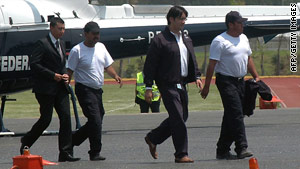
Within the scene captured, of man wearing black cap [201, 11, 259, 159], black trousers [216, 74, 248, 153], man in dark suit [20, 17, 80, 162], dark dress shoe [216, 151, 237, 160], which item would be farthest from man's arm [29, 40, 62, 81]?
dark dress shoe [216, 151, 237, 160]

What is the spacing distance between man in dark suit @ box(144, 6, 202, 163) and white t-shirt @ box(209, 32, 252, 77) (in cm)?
36

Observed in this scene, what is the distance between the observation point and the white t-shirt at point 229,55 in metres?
10.7

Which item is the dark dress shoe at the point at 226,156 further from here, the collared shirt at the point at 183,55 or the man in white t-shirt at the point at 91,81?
the man in white t-shirt at the point at 91,81

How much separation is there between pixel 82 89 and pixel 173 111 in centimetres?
135

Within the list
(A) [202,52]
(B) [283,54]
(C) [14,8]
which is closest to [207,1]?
(C) [14,8]

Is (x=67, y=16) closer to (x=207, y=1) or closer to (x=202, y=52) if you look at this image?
(x=207, y=1)

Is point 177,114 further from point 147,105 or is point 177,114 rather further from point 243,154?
point 147,105

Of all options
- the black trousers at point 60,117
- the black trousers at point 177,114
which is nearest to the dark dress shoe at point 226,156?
the black trousers at point 177,114

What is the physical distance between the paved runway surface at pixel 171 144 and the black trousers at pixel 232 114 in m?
0.25

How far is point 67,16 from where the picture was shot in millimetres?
16562

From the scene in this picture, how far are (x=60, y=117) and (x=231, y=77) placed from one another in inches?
87.7

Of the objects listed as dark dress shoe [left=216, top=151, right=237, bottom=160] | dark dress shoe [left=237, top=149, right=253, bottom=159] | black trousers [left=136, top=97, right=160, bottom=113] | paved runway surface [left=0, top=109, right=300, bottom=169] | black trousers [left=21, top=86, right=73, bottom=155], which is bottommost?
black trousers [left=136, top=97, right=160, bottom=113]

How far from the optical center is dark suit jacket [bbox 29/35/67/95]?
1110 centimetres

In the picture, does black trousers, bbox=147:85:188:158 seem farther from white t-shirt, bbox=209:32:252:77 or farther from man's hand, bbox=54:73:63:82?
man's hand, bbox=54:73:63:82
